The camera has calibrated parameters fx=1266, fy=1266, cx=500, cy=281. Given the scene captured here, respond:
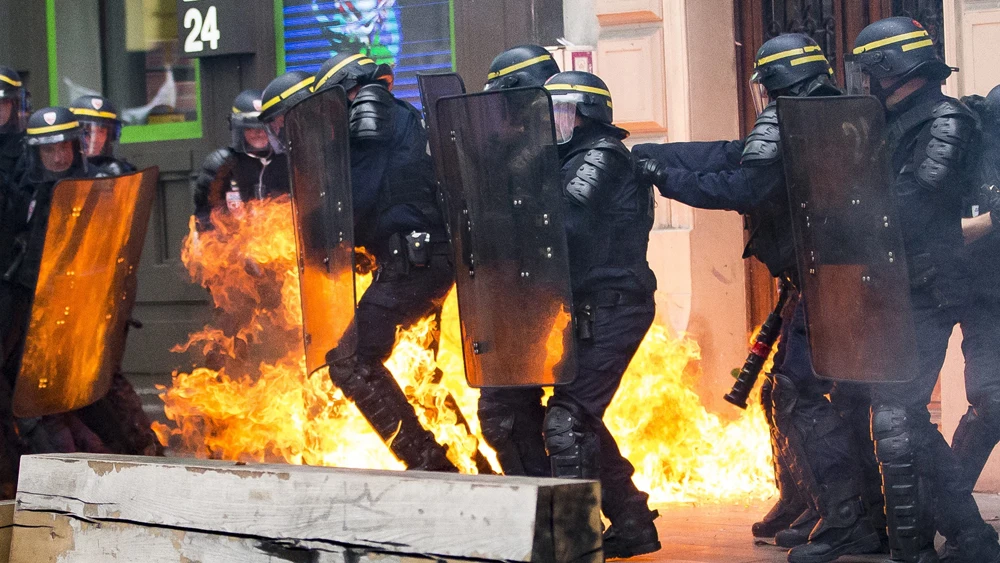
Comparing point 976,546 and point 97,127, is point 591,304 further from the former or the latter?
point 97,127

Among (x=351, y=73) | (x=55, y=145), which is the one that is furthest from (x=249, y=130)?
(x=351, y=73)

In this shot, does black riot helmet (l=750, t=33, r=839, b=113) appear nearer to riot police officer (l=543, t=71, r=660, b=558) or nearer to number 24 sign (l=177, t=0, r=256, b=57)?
riot police officer (l=543, t=71, r=660, b=558)

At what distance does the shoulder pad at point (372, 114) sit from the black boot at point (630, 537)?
171 cm

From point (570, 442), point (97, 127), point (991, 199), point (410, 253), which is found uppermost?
point (97, 127)

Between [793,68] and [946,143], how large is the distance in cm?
69

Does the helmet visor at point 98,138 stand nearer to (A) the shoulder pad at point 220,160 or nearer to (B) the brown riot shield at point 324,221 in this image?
(A) the shoulder pad at point 220,160

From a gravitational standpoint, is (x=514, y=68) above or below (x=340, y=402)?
above

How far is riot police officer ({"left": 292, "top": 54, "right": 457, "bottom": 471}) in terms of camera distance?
496 centimetres

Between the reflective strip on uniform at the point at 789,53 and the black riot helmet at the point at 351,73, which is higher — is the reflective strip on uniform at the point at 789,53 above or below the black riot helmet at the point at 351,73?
below

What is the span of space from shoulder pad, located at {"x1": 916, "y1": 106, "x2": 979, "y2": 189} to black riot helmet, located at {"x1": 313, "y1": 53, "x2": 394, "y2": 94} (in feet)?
7.14

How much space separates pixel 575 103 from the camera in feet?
15.0

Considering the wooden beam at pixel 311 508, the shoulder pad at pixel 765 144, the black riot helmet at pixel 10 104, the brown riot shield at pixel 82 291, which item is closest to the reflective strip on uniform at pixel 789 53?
the shoulder pad at pixel 765 144

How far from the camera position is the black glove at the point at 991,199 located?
14.0 feet

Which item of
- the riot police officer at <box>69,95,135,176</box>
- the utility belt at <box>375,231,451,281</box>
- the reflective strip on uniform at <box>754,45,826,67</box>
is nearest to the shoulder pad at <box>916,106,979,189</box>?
the reflective strip on uniform at <box>754,45,826,67</box>
